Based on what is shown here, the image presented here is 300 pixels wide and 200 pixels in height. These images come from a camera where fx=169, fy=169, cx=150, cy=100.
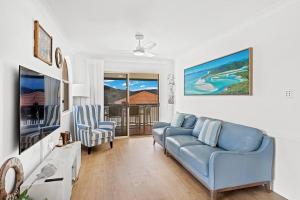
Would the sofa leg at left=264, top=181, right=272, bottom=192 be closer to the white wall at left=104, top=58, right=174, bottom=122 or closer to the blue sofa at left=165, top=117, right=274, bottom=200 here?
the blue sofa at left=165, top=117, right=274, bottom=200

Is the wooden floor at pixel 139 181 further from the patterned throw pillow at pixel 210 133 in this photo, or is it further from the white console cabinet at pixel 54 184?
the patterned throw pillow at pixel 210 133

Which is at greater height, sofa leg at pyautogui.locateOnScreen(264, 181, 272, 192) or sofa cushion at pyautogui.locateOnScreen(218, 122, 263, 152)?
sofa cushion at pyautogui.locateOnScreen(218, 122, 263, 152)

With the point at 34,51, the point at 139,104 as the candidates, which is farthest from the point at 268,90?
the point at 139,104

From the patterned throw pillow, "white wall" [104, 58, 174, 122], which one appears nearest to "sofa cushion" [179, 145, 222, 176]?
the patterned throw pillow

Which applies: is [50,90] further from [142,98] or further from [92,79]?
[142,98]

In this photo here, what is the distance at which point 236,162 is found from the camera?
7.13ft

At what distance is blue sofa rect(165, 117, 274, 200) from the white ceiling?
1.70 meters

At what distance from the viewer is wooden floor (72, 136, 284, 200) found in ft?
7.34

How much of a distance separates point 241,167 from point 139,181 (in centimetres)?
146

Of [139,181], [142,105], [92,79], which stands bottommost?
[139,181]

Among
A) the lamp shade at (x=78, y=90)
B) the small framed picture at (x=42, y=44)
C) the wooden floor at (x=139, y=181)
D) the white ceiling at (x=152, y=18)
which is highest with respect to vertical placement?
the white ceiling at (x=152, y=18)

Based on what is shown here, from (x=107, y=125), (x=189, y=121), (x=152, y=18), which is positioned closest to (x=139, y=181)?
(x=189, y=121)

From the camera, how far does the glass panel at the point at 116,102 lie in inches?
207

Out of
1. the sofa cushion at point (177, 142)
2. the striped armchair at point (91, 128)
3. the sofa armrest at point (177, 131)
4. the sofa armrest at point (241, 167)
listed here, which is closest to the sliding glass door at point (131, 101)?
the striped armchair at point (91, 128)
